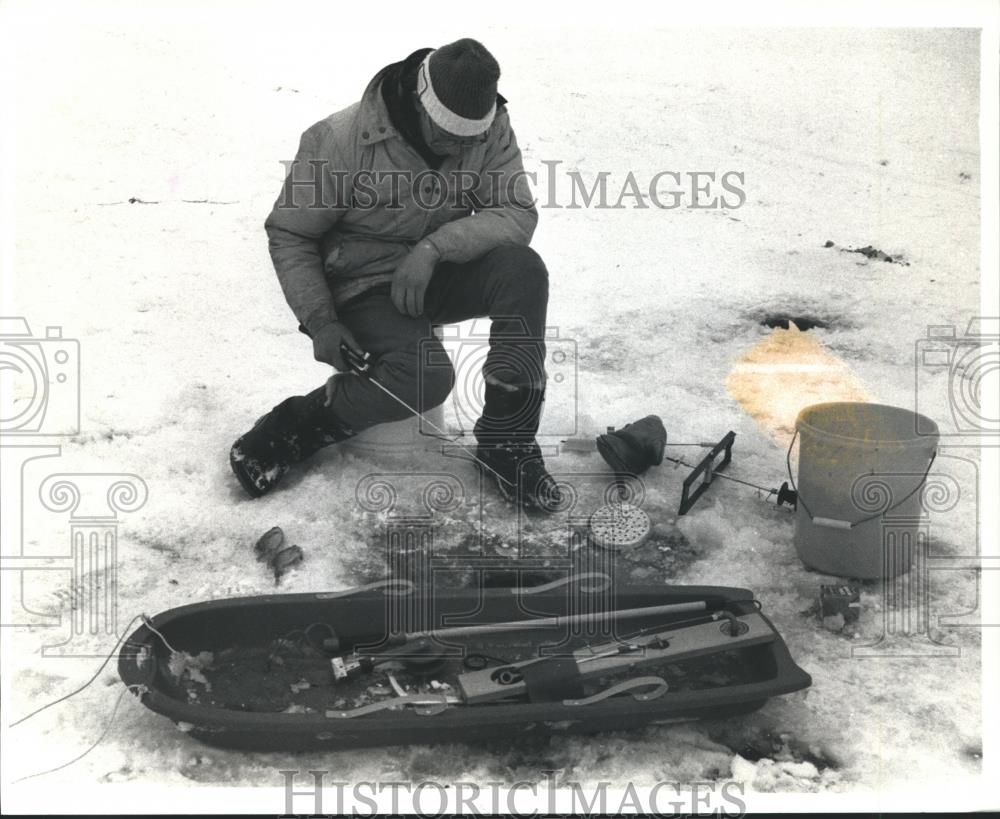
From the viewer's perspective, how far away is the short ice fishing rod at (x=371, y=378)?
263cm

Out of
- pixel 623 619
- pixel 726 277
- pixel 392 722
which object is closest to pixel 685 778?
pixel 623 619

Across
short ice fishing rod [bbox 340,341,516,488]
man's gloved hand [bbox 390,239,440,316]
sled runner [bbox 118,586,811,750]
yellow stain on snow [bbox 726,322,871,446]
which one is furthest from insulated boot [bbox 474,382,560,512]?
yellow stain on snow [bbox 726,322,871,446]

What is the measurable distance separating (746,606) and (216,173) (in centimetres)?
168

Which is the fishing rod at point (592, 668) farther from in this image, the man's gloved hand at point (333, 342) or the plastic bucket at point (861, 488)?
the man's gloved hand at point (333, 342)

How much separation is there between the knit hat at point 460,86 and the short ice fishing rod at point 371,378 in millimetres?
593

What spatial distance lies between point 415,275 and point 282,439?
1.80ft

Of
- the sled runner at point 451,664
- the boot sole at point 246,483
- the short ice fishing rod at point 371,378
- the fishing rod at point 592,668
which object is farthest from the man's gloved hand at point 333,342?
the fishing rod at point 592,668

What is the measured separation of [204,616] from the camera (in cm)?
211

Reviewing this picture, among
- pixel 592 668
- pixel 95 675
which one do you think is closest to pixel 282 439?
pixel 95 675

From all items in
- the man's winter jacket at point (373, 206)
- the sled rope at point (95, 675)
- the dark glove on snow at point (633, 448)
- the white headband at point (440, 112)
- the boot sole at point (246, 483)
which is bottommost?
the sled rope at point (95, 675)

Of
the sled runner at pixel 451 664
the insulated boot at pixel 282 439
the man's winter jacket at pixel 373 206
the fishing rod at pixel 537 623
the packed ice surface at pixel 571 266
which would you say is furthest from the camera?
the insulated boot at pixel 282 439

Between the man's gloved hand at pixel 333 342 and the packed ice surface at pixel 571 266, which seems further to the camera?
the man's gloved hand at pixel 333 342

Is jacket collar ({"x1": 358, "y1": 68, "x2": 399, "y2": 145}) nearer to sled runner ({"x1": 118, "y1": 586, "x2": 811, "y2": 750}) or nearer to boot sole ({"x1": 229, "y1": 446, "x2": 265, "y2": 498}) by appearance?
boot sole ({"x1": 229, "y1": 446, "x2": 265, "y2": 498})

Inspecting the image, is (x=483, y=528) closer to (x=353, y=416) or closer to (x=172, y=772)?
(x=353, y=416)
